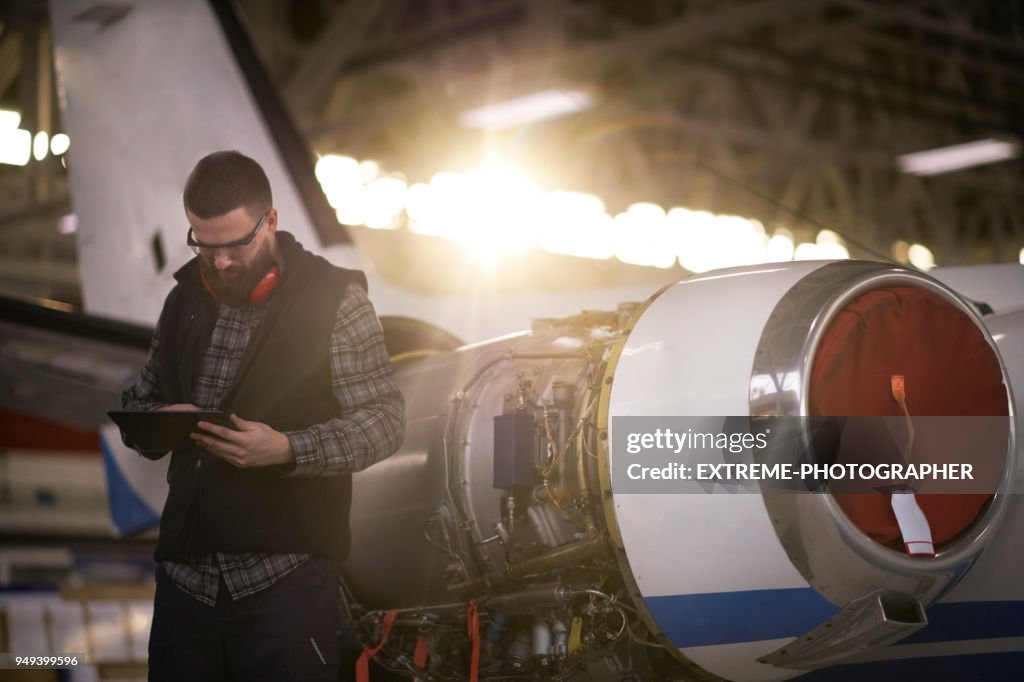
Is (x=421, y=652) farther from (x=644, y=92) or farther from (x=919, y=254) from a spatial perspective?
(x=919, y=254)

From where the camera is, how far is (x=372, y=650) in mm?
4805

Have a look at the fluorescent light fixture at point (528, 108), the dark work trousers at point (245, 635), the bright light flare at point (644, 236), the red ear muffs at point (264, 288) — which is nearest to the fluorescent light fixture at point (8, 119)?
the fluorescent light fixture at point (528, 108)

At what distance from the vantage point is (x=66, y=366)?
776 centimetres

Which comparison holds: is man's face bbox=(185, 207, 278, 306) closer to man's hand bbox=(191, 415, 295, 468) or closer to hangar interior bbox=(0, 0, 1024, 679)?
man's hand bbox=(191, 415, 295, 468)

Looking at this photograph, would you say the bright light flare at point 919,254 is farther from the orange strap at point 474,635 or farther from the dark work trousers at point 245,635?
the dark work trousers at point 245,635

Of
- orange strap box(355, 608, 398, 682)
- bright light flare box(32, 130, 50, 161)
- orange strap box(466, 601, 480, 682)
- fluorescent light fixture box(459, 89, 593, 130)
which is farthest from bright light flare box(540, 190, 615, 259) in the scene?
orange strap box(466, 601, 480, 682)

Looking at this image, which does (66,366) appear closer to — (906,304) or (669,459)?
(669,459)

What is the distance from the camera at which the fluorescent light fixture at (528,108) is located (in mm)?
16891

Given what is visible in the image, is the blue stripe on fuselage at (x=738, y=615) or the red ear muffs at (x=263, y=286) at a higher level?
the red ear muffs at (x=263, y=286)

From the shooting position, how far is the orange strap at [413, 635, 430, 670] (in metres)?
4.71

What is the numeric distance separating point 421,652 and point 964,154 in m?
21.7

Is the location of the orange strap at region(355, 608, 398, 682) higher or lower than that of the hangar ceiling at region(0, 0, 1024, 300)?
lower

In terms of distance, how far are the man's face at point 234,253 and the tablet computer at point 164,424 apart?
0.47 meters
